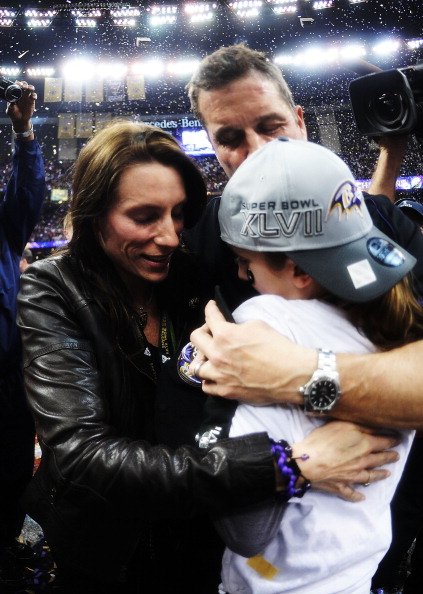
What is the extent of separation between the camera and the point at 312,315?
0.90m

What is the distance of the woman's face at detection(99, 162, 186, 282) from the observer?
126 centimetres

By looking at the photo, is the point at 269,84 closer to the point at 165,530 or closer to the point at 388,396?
the point at 388,396

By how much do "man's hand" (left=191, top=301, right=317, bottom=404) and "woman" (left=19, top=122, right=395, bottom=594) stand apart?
0.32 feet

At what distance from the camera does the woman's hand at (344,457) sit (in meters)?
0.85

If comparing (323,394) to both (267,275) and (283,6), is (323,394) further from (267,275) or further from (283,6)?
(283,6)

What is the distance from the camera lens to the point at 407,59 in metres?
17.7

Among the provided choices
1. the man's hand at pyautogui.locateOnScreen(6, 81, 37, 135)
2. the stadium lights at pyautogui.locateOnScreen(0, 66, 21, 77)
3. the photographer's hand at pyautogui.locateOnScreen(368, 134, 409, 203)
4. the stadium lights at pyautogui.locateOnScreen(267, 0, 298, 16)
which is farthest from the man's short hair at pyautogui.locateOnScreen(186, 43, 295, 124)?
the stadium lights at pyautogui.locateOnScreen(0, 66, 21, 77)

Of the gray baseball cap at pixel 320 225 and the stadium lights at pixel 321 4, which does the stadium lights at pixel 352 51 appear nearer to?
the stadium lights at pixel 321 4

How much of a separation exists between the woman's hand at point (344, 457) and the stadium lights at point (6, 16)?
55.0 feet

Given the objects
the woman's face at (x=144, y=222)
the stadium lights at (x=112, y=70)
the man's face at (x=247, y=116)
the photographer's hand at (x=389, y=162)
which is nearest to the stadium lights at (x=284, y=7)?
the stadium lights at (x=112, y=70)

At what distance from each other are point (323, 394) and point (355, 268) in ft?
0.87

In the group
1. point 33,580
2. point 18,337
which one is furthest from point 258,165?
point 33,580

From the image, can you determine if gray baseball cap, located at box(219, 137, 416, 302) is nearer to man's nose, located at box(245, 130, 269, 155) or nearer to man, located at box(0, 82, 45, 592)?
man's nose, located at box(245, 130, 269, 155)

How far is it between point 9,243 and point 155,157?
1548mm
